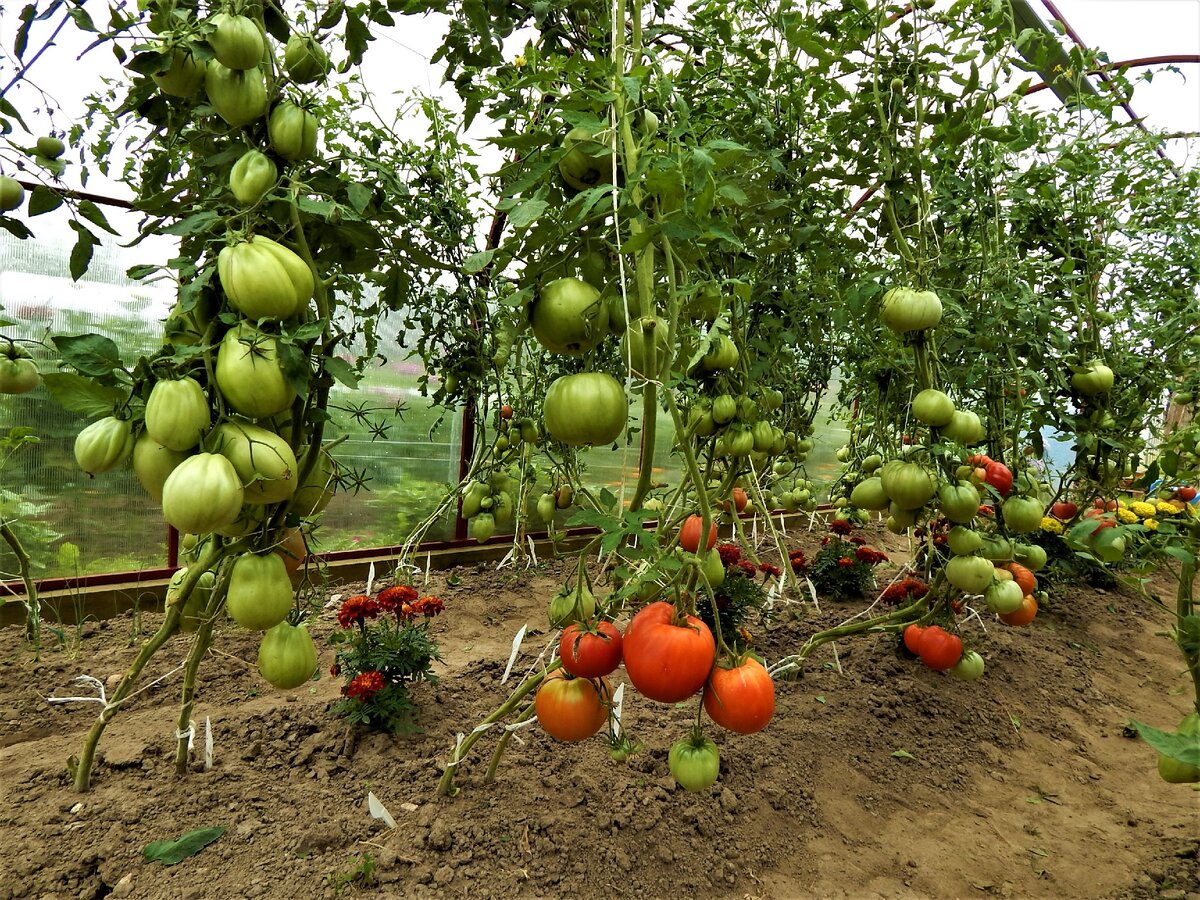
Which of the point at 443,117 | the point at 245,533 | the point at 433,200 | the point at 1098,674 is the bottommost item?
the point at 1098,674

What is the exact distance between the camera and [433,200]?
240cm

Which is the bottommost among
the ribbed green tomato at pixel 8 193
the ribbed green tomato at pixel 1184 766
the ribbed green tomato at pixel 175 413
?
the ribbed green tomato at pixel 1184 766

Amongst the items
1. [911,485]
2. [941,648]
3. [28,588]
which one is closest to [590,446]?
[911,485]

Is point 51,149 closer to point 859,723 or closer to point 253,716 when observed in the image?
point 253,716

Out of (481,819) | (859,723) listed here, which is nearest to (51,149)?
(481,819)

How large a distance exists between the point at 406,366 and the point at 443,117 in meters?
1.95

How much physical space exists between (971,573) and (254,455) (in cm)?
188

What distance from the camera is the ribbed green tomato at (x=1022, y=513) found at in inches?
85.1

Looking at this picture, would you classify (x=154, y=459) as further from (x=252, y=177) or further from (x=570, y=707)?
(x=570, y=707)

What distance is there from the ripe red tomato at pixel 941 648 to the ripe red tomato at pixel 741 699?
4.89ft

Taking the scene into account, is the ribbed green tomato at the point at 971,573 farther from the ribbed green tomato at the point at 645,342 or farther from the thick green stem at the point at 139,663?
the thick green stem at the point at 139,663

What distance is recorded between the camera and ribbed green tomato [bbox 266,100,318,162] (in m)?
0.95

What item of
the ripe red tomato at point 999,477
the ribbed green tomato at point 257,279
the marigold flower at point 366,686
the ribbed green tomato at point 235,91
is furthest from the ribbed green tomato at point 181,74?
the ripe red tomato at point 999,477

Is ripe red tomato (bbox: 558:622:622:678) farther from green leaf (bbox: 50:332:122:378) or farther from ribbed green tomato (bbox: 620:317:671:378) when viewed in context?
green leaf (bbox: 50:332:122:378)
